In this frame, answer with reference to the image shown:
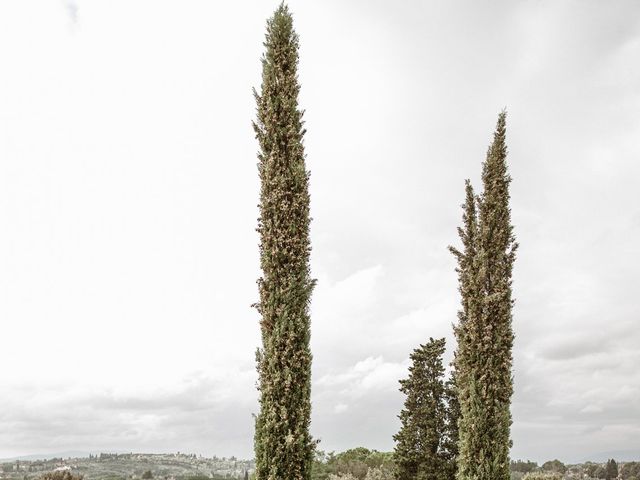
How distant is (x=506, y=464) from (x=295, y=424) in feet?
28.5

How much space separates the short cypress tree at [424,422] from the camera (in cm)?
2580

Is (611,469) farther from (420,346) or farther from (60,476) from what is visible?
(60,476)

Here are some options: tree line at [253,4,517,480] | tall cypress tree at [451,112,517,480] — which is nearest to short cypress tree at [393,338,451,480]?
tree line at [253,4,517,480]

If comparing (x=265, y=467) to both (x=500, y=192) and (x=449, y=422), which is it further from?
(x=449, y=422)

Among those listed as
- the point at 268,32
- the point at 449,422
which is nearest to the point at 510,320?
the point at 449,422

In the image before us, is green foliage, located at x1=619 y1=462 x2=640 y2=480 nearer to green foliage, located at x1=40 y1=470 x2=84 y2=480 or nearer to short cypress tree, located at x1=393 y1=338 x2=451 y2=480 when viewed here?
short cypress tree, located at x1=393 y1=338 x2=451 y2=480

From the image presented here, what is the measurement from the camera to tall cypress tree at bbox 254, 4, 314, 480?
13.2 metres

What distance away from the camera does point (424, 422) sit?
1033 inches

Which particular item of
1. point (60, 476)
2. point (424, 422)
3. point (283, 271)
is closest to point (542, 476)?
point (424, 422)

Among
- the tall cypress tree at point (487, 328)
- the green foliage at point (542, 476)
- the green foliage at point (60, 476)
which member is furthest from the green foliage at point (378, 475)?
the green foliage at point (60, 476)

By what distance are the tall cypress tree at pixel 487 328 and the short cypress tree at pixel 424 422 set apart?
296 inches

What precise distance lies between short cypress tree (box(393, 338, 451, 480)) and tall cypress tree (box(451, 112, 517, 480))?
7527mm

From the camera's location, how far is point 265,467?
516 inches

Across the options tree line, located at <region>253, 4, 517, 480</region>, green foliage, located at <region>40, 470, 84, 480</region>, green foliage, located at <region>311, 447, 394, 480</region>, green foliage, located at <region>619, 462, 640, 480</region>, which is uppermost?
tree line, located at <region>253, 4, 517, 480</region>
